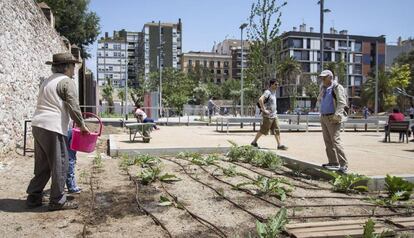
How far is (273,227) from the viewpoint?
161 inches

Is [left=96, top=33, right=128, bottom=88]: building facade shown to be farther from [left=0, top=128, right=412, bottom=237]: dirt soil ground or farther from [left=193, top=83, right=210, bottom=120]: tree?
[left=0, top=128, right=412, bottom=237]: dirt soil ground

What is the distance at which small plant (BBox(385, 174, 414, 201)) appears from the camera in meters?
5.98

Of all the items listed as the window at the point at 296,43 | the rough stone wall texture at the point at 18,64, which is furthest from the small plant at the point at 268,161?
the window at the point at 296,43

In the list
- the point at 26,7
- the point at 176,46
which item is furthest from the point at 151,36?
the point at 26,7

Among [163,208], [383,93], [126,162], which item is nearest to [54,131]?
[163,208]

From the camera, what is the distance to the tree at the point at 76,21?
40.7 metres

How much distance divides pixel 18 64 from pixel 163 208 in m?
7.66

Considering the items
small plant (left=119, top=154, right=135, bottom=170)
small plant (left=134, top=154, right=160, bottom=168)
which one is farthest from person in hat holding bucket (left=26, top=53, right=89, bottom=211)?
small plant (left=134, top=154, right=160, bottom=168)

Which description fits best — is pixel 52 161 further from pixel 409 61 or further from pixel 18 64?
pixel 409 61

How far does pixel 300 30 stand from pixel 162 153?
105 metres

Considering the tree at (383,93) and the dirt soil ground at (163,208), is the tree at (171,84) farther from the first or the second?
the dirt soil ground at (163,208)

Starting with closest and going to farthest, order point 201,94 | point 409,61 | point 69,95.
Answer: point 69,95, point 409,61, point 201,94

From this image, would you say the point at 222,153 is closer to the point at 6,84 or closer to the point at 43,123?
the point at 6,84

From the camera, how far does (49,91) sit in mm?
5297
